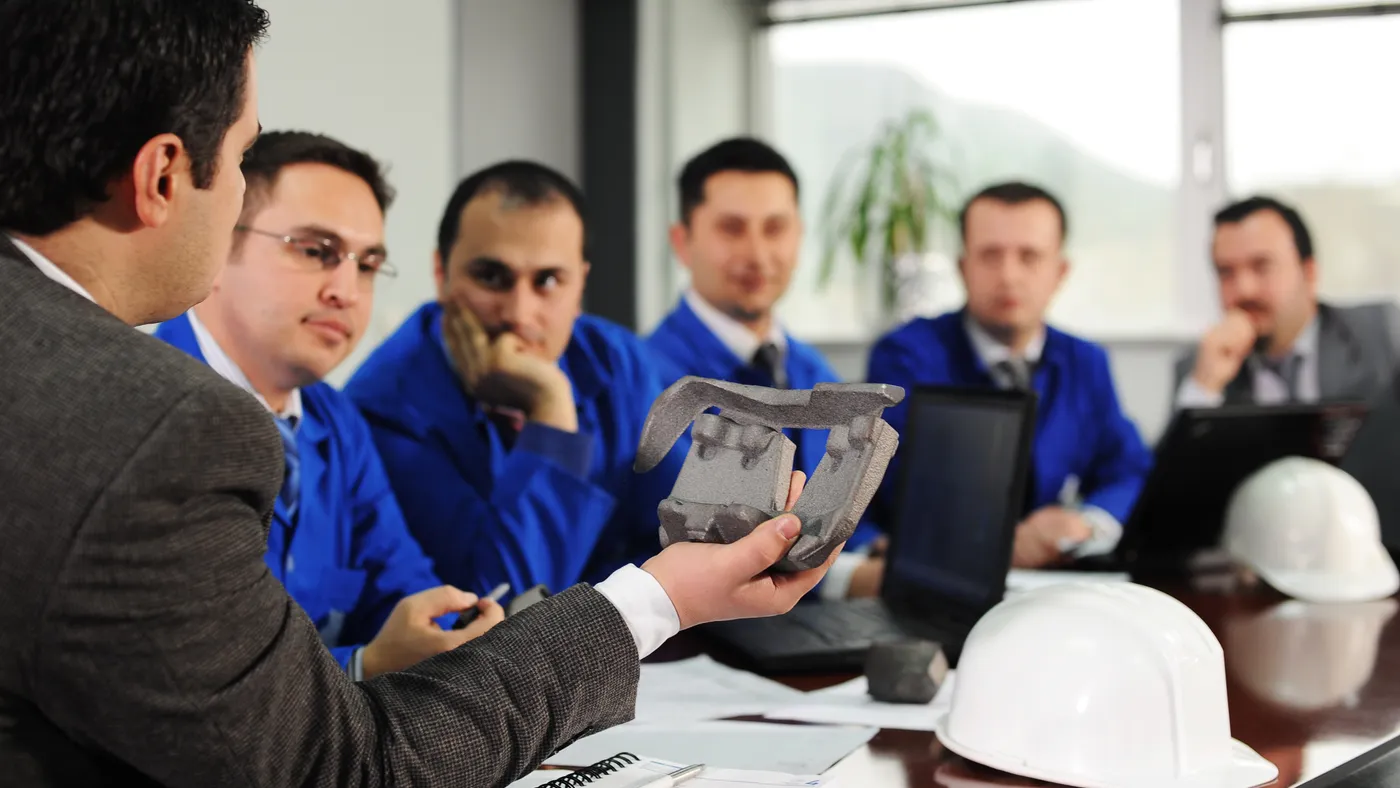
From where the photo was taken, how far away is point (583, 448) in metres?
1.98

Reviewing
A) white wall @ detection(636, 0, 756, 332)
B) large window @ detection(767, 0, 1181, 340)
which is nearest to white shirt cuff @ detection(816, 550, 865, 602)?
white wall @ detection(636, 0, 756, 332)

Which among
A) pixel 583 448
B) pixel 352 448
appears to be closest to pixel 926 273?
pixel 583 448

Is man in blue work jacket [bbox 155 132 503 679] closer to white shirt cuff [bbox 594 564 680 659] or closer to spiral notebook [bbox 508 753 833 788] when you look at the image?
spiral notebook [bbox 508 753 833 788]

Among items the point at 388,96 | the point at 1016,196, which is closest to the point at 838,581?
the point at 388,96

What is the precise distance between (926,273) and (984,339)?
4.75ft

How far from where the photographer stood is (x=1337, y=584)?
189 cm

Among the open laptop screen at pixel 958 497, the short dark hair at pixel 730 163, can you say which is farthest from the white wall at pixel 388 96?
the open laptop screen at pixel 958 497

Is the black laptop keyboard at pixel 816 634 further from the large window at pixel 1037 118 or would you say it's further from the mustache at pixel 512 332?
the large window at pixel 1037 118

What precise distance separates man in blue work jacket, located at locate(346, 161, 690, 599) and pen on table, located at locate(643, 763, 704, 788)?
738 millimetres

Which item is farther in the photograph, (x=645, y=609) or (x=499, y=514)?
(x=499, y=514)

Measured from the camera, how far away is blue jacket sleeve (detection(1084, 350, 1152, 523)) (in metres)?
2.81

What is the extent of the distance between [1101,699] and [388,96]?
6.27ft

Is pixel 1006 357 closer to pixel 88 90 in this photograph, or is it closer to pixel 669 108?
pixel 669 108

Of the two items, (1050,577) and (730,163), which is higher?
(730,163)
